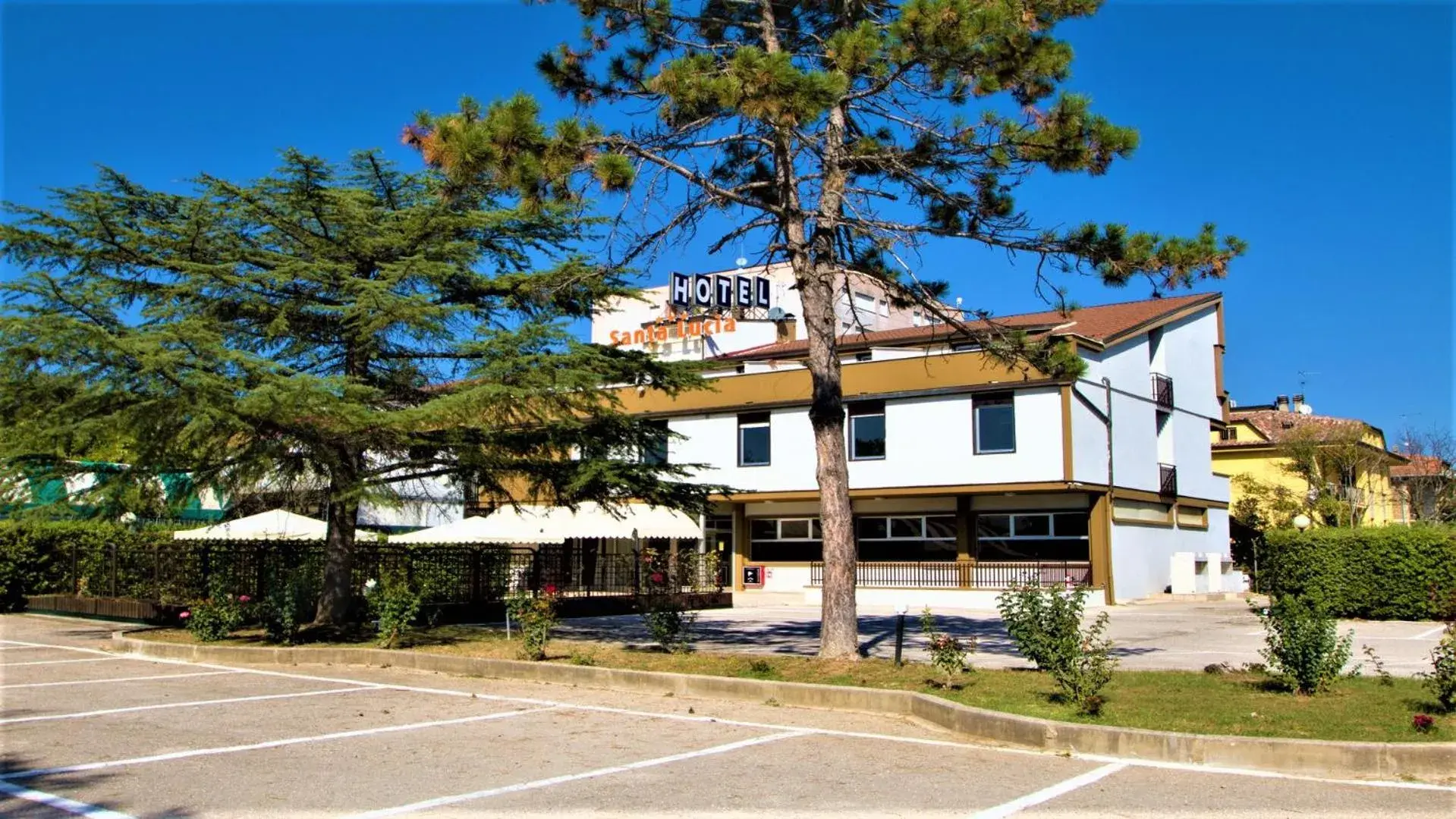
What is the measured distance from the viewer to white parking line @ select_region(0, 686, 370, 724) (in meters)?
10.6

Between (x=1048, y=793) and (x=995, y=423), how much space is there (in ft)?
88.8

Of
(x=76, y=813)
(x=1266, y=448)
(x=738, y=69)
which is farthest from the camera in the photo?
(x=1266, y=448)

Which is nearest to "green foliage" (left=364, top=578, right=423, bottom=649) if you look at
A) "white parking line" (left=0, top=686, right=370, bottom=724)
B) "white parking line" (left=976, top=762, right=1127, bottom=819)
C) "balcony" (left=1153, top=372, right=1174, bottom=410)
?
"white parking line" (left=0, top=686, right=370, bottom=724)

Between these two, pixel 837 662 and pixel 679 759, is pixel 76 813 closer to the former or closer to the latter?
pixel 679 759

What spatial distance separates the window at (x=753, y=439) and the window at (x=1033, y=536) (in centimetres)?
752

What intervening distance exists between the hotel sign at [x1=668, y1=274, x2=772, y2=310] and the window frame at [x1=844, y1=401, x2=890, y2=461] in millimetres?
12614

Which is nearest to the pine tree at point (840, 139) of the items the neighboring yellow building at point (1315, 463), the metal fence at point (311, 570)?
the metal fence at point (311, 570)

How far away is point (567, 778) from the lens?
7891mm

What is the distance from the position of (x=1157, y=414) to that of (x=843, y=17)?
26883 millimetres

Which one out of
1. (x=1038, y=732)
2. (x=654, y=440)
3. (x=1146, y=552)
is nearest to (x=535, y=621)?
(x=654, y=440)

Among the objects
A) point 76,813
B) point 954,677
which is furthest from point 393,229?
point 76,813

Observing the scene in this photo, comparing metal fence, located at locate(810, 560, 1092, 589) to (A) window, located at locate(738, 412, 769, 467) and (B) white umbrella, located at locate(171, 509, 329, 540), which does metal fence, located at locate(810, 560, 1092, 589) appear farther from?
(B) white umbrella, located at locate(171, 509, 329, 540)

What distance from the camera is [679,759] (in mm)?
8625

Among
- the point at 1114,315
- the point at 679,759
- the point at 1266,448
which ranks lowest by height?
the point at 679,759
